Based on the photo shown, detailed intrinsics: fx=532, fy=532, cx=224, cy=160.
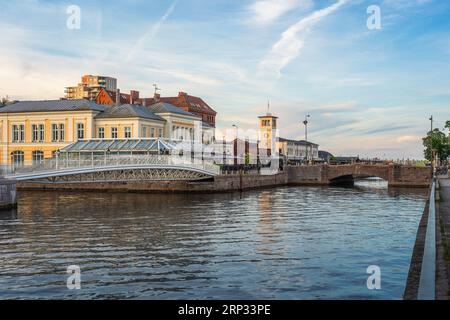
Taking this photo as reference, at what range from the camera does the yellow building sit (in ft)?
241

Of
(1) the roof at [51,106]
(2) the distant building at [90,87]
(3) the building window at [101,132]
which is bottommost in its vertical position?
(3) the building window at [101,132]

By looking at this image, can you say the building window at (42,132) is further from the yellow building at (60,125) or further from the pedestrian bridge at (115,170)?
the pedestrian bridge at (115,170)

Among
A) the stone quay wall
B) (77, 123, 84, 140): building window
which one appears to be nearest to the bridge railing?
the stone quay wall

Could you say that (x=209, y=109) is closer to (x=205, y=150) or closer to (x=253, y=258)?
(x=205, y=150)

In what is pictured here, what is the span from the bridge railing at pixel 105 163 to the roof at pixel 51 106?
25.8m

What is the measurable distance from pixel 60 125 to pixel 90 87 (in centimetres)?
7871

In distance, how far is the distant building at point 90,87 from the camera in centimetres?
14412

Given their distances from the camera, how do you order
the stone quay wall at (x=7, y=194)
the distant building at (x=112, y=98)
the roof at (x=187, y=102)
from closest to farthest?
the stone quay wall at (x=7, y=194) < the distant building at (x=112, y=98) < the roof at (x=187, y=102)

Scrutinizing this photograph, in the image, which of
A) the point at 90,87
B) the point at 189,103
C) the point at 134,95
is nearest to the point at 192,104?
the point at 189,103

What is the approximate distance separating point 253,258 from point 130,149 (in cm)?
4177

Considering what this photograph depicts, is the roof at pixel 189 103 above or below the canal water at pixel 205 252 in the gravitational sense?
above

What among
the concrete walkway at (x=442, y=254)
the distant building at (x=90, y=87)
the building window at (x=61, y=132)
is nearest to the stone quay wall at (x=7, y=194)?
the concrete walkway at (x=442, y=254)

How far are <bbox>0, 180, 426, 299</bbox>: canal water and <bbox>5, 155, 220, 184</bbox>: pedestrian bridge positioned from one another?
514 cm
